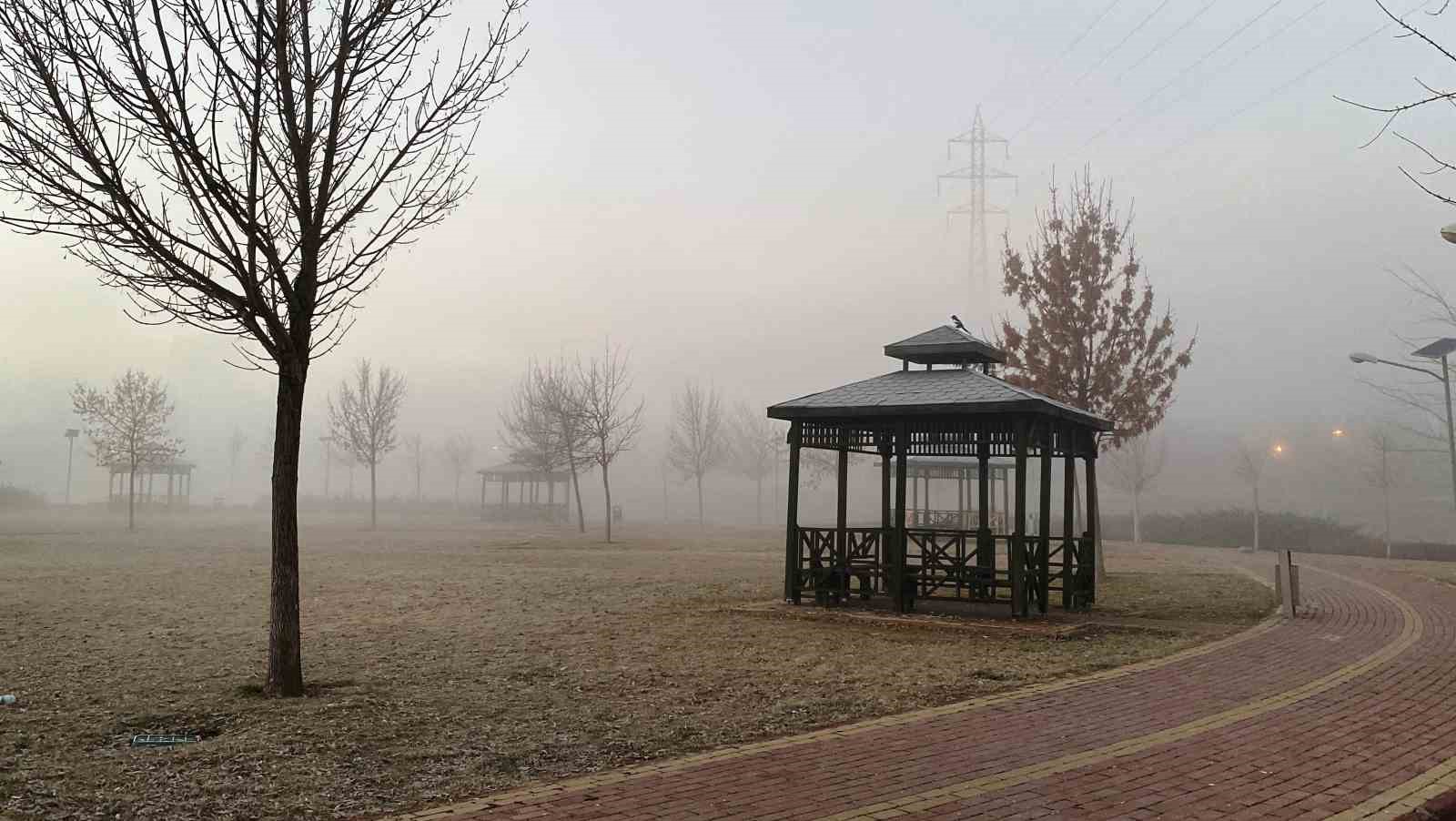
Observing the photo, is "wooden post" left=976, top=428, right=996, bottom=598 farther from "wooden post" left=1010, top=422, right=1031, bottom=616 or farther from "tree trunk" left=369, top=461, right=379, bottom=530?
"tree trunk" left=369, top=461, right=379, bottom=530

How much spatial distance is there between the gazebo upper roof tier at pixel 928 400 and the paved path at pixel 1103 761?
4.28 m

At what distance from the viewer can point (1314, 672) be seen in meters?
8.69

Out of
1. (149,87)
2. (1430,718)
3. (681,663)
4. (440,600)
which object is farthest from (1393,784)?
(440,600)

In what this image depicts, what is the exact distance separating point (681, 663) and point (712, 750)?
3.24 metres

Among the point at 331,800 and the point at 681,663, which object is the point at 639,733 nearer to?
the point at 331,800

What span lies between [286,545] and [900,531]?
317 inches

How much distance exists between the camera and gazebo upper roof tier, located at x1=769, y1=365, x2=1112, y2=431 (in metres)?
12.4

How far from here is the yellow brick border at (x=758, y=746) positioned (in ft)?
16.3

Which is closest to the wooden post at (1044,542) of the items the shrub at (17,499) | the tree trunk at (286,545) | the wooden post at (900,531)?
the wooden post at (900,531)

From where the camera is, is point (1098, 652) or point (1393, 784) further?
point (1098, 652)

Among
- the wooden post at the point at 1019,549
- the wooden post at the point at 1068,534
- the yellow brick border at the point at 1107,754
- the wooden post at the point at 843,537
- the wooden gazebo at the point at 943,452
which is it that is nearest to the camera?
the yellow brick border at the point at 1107,754

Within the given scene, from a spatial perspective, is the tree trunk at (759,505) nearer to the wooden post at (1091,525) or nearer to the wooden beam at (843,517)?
the wooden post at (1091,525)

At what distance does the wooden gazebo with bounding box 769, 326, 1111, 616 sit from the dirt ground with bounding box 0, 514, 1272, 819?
0.96 meters

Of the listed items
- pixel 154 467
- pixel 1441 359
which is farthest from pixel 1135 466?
pixel 154 467
